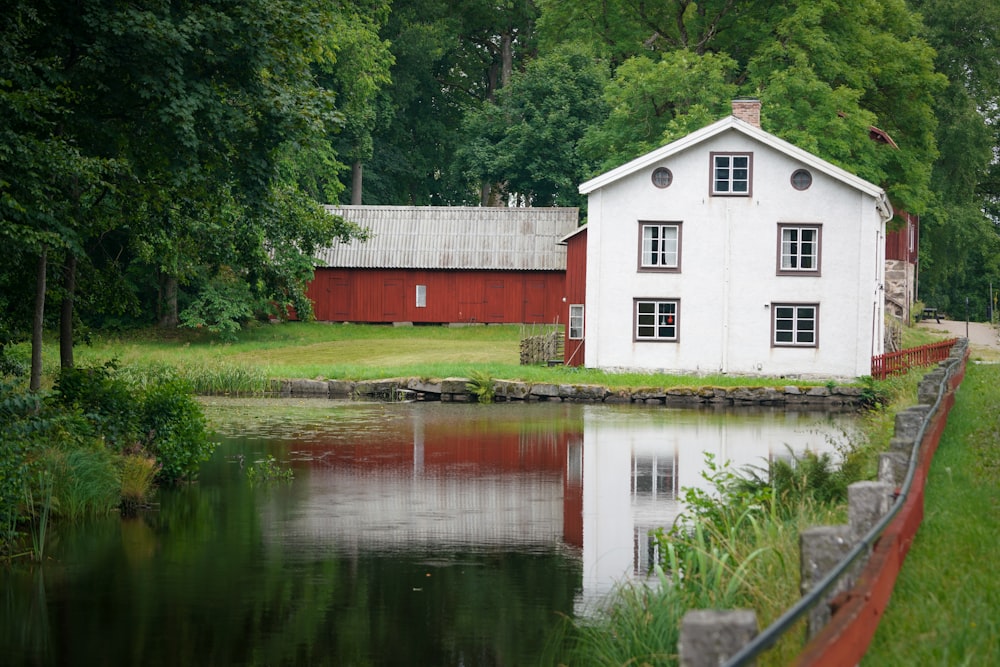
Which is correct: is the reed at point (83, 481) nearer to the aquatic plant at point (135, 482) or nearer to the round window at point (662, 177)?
the aquatic plant at point (135, 482)

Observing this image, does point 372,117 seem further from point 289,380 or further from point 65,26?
point 65,26

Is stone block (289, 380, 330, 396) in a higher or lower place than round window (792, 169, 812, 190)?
lower

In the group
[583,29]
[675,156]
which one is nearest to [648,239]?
[675,156]

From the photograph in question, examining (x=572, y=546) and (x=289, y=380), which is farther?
(x=289, y=380)

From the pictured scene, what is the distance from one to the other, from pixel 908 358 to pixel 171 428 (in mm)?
Answer: 23443

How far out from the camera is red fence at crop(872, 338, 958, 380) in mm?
34656

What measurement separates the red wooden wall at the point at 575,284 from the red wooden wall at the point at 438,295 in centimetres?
1088

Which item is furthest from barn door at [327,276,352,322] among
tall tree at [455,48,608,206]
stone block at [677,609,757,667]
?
stone block at [677,609,757,667]

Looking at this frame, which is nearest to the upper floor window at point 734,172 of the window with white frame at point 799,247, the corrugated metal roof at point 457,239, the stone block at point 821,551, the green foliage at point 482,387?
the window with white frame at point 799,247

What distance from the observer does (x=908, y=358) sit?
35.0 meters

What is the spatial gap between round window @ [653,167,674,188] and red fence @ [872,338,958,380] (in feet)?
25.9

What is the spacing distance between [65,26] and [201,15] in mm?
1699

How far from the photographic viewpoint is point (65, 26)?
51.8 ft

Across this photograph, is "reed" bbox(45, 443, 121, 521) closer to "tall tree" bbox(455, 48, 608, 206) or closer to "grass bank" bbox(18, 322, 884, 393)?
"grass bank" bbox(18, 322, 884, 393)
